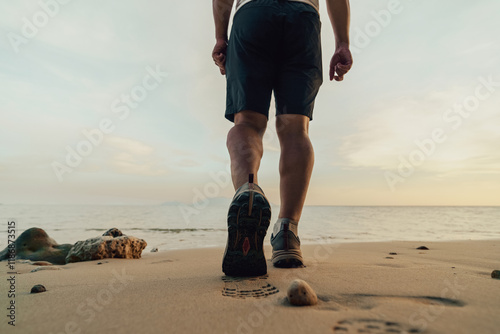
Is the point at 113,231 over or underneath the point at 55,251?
over

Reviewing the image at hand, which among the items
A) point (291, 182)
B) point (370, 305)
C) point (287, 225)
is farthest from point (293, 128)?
point (370, 305)

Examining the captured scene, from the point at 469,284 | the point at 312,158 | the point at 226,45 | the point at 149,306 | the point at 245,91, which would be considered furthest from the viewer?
the point at 226,45

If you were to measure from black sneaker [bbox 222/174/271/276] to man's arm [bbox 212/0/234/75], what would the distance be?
1101mm

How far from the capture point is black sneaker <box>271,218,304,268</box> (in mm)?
1607

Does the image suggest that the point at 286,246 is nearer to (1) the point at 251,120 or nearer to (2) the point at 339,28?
(1) the point at 251,120

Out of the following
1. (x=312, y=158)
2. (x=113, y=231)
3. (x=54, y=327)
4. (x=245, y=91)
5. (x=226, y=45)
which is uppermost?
(x=226, y=45)

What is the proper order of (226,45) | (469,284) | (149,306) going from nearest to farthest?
(149,306) → (469,284) → (226,45)

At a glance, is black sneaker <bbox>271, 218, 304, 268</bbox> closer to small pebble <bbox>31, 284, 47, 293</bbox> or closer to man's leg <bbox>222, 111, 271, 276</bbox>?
man's leg <bbox>222, 111, 271, 276</bbox>

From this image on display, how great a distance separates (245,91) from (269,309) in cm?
117

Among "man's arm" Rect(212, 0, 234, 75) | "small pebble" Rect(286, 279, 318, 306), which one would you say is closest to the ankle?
"small pebble" Rect(286, 279, 318, 306)

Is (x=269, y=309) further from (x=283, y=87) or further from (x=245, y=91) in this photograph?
(x=283, y=87)

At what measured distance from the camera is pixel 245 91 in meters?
1.68

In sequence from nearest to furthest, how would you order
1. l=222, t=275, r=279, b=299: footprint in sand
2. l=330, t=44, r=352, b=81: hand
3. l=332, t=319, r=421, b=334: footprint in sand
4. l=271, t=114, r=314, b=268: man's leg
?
l=332, t=319, r=421, b=334: footprint in sand, l=222, t=275, r=279, b=299: footprint in sand, l=271, t=114, r=314, b=268: man's leg, l=330, t=44, r=352, b=81: hand

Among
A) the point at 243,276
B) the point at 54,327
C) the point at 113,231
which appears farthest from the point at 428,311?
the point at 113,231
